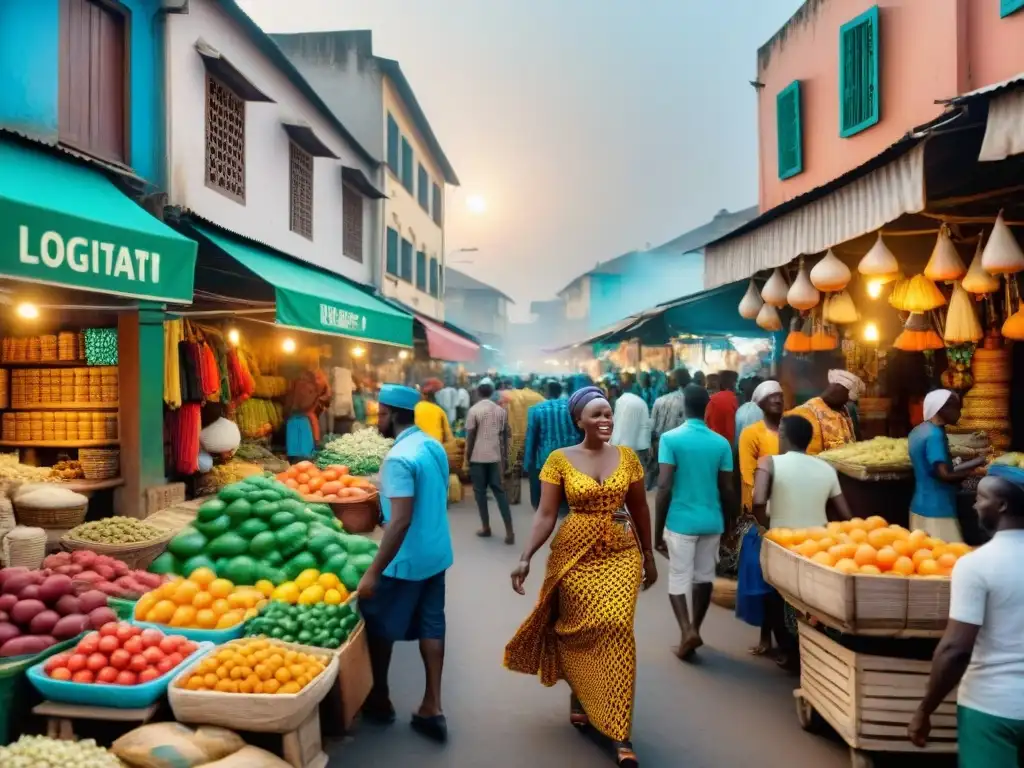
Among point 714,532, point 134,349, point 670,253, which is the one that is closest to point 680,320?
point 714,532

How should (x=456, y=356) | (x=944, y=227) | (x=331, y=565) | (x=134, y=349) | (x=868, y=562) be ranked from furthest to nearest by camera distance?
1. (x=456, y=356)
2. (x=134, y=349)
3. (x=944, y=227)
4. (x=331, y=565)
5. (x=868, y=562)

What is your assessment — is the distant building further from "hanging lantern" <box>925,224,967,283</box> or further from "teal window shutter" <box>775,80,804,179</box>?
"hanging lantern" <box>925,224,967,283</box>

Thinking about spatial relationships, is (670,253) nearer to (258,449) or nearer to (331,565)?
(258,449)

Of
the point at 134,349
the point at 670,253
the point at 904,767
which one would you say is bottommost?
the point at 904,767

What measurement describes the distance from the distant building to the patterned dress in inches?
579

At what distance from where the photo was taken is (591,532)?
171 inches


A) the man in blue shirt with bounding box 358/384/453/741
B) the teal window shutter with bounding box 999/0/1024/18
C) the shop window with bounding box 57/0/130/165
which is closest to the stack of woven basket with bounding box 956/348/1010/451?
the teal window shutter with bounding box 999/0/1024/18

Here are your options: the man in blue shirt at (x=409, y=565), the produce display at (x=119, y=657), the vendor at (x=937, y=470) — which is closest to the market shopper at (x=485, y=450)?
the vendor at (x=937, y=470)

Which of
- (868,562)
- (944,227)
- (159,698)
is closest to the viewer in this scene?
(159,698)

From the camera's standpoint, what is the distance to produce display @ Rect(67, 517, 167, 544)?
6.15 m

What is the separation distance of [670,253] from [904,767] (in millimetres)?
51686

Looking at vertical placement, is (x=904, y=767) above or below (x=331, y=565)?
below

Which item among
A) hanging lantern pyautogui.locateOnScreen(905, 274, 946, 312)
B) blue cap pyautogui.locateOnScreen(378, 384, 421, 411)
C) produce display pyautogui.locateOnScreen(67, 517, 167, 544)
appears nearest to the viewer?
blue cap pyautogui.locateOnScreen(378, 384, 421, 411)

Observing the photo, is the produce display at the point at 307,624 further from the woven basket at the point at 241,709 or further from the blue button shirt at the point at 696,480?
the blue button shirt at the point at 696,480
